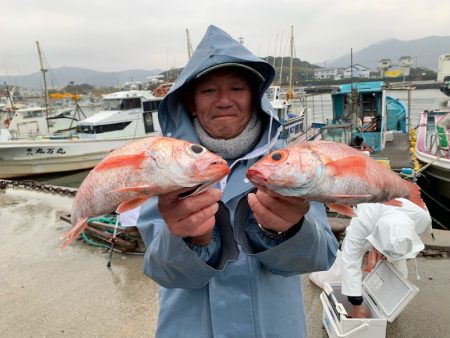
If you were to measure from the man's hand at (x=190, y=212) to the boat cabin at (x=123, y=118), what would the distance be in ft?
58.7

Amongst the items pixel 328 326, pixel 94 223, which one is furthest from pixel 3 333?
pixel 328 326

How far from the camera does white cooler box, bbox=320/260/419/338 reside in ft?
10.6

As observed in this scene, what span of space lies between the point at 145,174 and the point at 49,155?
19764mm

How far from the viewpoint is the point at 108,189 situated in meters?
1.50

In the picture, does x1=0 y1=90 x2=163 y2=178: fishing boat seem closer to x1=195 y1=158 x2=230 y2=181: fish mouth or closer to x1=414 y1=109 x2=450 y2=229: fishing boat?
x1=414 y1=109 x2=450 y2=229: fishing boat

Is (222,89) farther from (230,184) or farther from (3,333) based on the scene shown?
(3,333)

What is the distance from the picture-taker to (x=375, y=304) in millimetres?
3588

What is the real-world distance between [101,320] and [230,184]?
3.49 m

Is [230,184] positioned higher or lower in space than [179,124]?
lower

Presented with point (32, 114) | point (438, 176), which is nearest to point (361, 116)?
point (438, 176)

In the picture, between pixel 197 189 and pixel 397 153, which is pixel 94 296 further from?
pixel 397 153

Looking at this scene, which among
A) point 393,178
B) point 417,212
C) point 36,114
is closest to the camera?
point 393,178

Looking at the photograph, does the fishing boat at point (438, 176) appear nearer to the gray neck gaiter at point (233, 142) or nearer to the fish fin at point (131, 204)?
the gray neck gaiter at point (233, 142)

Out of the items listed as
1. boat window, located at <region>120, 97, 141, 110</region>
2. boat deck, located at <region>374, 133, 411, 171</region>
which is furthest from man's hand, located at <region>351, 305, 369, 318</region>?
boat window, located at <region>120, 97, 141, 110</region>
